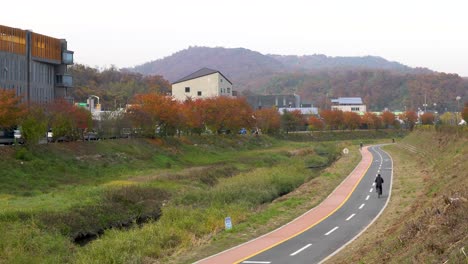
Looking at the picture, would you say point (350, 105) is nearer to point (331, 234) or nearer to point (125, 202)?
point (125, 202)

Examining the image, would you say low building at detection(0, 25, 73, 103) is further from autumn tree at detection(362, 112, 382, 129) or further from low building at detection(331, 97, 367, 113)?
low building at detection(331, 97, 367, 113)

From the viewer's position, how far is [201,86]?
324 ft

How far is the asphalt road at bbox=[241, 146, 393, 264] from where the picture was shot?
17.2 m

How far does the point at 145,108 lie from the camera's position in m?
62.0

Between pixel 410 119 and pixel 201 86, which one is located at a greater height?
pixel 201 86

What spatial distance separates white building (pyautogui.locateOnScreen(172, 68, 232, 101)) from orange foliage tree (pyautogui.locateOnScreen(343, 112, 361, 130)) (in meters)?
32.7

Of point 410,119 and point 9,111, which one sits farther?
point 410,119

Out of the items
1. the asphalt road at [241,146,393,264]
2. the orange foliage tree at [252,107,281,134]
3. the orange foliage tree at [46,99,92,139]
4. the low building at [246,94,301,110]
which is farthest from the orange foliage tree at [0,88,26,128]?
the low building at [246,94,301,110]

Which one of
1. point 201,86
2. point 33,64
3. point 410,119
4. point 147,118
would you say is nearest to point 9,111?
point 33,64

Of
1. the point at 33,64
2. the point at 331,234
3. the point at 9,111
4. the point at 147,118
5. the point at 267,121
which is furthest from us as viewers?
the point at 267,121

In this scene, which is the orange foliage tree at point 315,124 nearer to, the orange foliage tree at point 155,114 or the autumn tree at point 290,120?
the autumn tree at point 290,120

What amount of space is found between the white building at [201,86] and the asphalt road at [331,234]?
67295 mm

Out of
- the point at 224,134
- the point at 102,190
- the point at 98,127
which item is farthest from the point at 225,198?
the point at 224,134

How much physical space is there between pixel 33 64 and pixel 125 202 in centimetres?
3403
